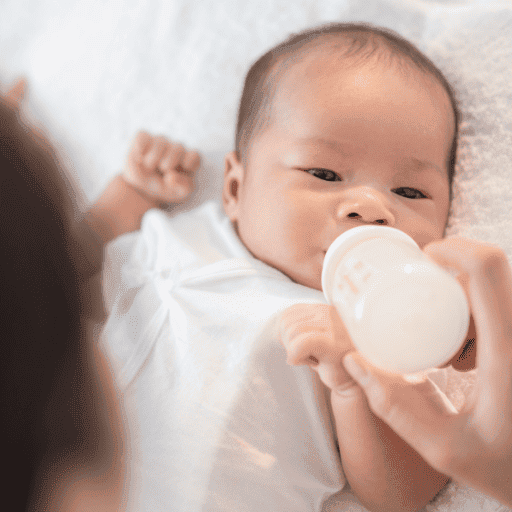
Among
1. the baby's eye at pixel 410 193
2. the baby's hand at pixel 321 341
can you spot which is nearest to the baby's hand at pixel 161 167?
the baby's eye at pixel 410 193

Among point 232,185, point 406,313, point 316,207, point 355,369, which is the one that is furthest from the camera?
point 232,185

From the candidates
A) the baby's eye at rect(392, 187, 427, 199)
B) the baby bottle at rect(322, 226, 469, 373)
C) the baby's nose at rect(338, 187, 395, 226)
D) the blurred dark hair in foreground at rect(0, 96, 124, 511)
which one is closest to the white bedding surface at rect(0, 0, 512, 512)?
the baby's eye at rect(392, 187, 427, 199)

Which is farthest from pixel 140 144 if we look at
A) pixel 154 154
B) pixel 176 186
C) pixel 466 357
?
pixel 466 357

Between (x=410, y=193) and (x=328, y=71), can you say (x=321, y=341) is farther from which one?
(x=328, y=71)

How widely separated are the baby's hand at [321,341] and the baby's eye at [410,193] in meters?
0.34

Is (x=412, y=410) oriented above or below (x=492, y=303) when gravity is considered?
below

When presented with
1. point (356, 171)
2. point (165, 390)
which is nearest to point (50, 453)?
point (165, 390)

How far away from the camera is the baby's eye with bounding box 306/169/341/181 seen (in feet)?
2.85

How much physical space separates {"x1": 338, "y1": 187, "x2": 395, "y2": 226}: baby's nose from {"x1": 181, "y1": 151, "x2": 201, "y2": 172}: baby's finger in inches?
21.6

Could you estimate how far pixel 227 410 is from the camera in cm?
80

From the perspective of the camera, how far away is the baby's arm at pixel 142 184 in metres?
1.23

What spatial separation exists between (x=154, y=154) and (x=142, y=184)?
0.27 feet

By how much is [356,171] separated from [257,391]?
42 cm

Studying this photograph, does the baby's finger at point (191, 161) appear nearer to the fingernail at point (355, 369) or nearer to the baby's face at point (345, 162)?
the baby's face at point (345, 162)
